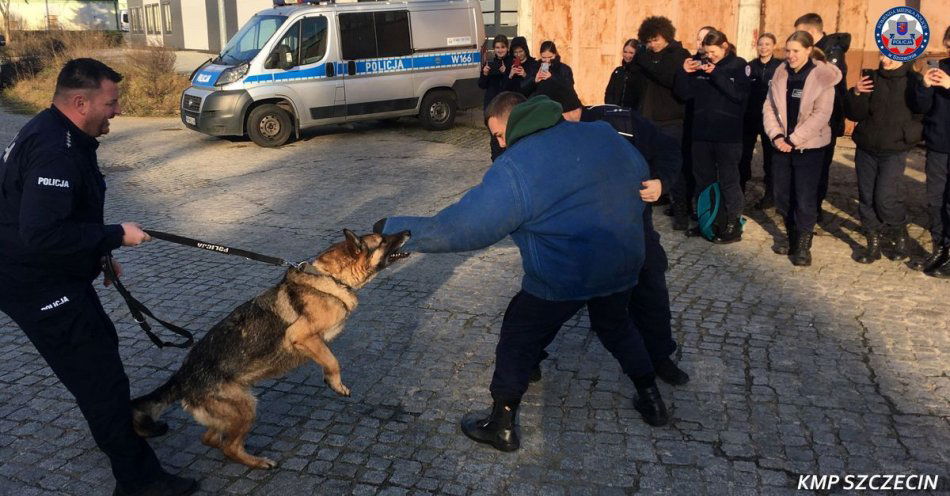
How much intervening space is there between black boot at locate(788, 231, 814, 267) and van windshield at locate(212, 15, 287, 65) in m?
9.28

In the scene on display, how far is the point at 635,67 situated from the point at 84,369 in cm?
626

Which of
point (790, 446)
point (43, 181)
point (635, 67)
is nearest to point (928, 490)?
point (790, 446)

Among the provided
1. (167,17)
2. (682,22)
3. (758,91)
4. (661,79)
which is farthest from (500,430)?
(167,17)

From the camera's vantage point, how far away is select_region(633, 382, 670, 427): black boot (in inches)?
160

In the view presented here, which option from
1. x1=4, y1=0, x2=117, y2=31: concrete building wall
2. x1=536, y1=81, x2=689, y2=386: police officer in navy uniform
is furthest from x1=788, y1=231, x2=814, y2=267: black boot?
x1=4, y1=0, x2=117, y2=31: concrete building wall

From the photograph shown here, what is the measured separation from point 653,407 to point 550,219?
1.33m

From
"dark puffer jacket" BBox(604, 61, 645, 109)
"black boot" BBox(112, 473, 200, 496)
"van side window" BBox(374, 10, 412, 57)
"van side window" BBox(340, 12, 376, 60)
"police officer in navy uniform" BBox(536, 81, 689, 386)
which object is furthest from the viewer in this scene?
"van side window" BBox(374, 10, 412, 57)

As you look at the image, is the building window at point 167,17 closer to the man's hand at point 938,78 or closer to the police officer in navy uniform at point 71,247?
the man's hand at point 938,78

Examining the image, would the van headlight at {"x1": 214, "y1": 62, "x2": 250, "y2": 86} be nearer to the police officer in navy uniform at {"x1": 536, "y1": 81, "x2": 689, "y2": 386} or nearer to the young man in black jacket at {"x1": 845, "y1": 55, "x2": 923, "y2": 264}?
the police officer in navy uniform at {"x1": 536, "y1": 81, "x2": 689, "y2": 386}

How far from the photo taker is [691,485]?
357 cm

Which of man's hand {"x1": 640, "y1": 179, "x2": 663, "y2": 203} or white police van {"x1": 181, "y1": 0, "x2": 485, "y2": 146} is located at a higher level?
white police van {"x1": 181, "y1": 0, "x2": 485, "y2": 146}

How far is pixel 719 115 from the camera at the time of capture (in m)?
6.99

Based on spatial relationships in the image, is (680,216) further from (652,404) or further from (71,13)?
(71,13)

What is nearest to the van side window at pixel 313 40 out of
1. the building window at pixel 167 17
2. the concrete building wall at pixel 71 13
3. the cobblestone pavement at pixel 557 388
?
the cobblestone pavement at pixel 557 388
